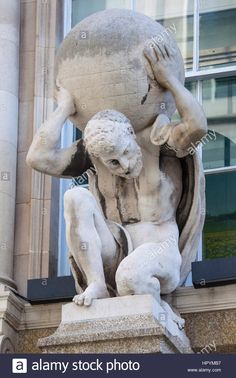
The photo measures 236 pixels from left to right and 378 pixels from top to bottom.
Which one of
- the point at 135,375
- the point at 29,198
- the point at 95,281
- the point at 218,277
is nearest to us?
the point at 135,375

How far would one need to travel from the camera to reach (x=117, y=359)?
15383mm

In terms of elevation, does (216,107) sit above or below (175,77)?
above

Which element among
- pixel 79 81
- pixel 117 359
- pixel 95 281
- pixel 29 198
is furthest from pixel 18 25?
pixel 117 359

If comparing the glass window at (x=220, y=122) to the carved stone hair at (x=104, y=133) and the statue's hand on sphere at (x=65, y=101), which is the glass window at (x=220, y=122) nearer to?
the statue's hand on sphere at (x=65, y=101)

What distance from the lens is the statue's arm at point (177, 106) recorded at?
16828 millimetres

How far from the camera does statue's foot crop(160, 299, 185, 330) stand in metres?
16.7

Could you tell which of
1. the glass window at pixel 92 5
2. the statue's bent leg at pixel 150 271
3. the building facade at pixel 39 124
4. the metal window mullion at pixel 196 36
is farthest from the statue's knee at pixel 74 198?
the glass window at pixel 92 5

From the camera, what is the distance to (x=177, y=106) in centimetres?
1691

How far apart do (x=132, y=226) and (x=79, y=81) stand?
159 cm

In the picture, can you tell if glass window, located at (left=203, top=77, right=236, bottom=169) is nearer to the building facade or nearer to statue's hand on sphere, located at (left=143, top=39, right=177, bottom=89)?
the building facade

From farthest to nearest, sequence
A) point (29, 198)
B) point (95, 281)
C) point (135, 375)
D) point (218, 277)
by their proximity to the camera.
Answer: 1. point (29, 198)
2. point (218, 277)
3. point (95, 281)
4. point (135, 375)

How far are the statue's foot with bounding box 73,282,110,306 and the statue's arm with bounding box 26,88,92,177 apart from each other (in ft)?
4.89

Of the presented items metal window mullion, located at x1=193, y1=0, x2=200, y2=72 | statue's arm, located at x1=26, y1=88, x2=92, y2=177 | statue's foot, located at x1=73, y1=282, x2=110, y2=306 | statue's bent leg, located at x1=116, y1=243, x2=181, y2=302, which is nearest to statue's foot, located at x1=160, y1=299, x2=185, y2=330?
statue's bent leg, located at x1=116, y1=243, x2=181, y2=302

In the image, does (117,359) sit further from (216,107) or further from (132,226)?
(216,107)
